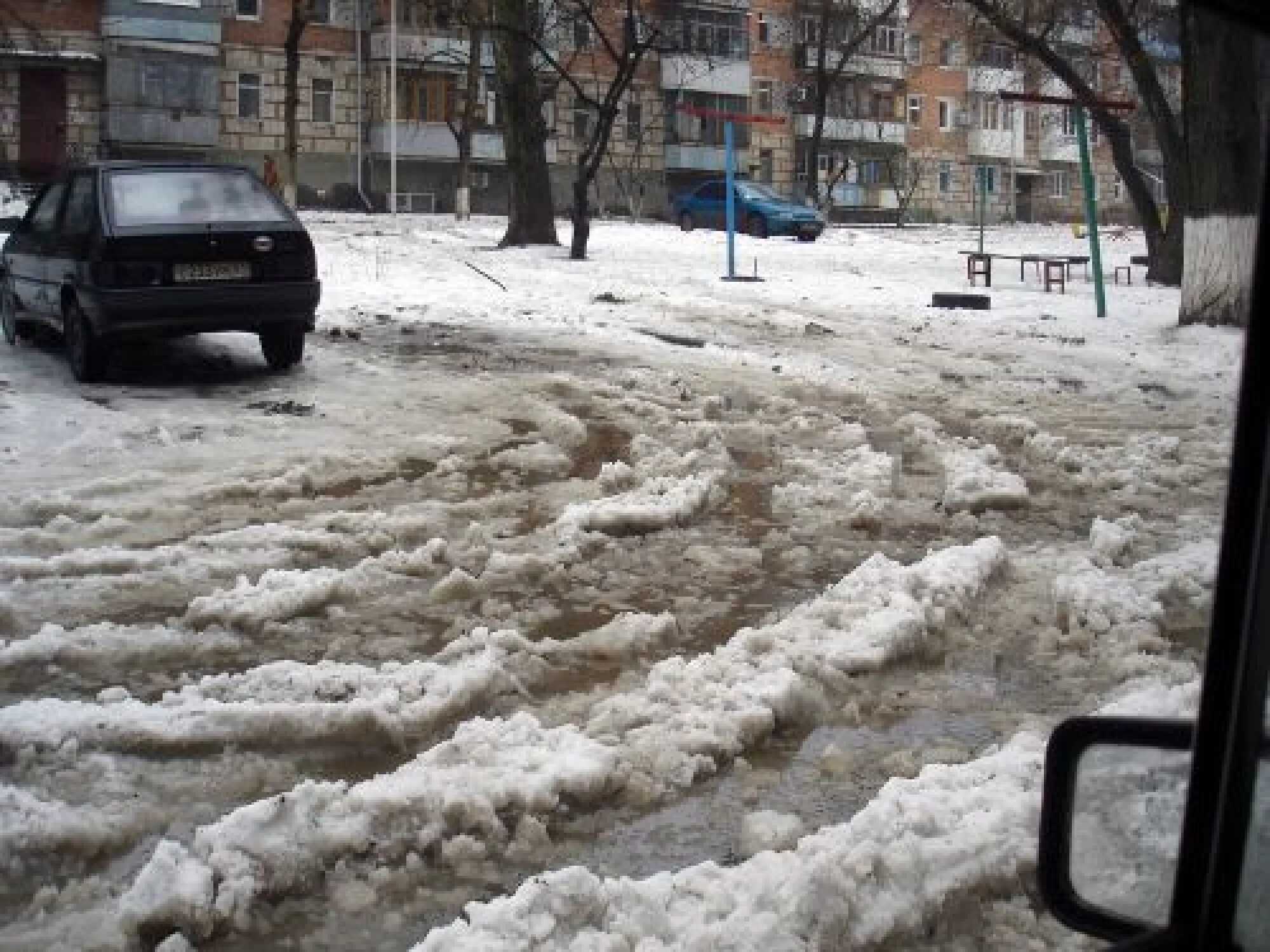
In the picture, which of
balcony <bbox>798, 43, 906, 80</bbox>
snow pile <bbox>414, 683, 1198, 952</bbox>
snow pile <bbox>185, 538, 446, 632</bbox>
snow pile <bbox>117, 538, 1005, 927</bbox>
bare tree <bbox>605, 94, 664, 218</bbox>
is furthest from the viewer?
balcony <bbox>798, 43, 906, 80</bbox>

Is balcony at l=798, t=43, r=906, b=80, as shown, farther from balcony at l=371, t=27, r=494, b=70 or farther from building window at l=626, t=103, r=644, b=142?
balcony at l=371, t=27, r=494, b=70

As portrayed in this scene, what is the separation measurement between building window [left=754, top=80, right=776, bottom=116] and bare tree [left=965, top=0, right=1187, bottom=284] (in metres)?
36.4

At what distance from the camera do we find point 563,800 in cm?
379

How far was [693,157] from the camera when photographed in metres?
58.1

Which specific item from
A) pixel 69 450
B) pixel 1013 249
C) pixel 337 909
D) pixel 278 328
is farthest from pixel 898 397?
pixel 1013 249

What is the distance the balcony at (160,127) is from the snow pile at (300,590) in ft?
147

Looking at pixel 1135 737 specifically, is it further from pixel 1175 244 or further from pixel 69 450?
pixel 1175 244

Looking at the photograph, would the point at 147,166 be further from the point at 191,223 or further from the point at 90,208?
the point at 191,223

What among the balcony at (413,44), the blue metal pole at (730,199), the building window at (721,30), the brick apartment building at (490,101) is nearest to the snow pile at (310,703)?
the blue metal pole at (730,199)

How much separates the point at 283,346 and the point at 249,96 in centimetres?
4198

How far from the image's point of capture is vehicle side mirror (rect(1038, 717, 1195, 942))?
1.44 m

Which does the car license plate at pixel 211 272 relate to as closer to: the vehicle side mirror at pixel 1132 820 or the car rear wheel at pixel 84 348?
the car rear wheel at pixel 84 348

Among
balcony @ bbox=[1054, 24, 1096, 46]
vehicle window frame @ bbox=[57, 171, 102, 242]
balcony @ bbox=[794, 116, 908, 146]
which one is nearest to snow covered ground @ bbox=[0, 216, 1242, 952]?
vehicle window frame @ bbox=[57, 171, 102, 242]

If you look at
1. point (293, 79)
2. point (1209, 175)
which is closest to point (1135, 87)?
point (1209, 175)
